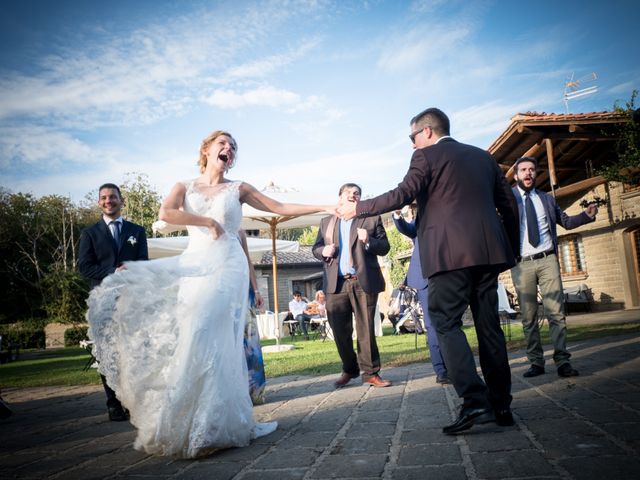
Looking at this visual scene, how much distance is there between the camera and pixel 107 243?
4402mm

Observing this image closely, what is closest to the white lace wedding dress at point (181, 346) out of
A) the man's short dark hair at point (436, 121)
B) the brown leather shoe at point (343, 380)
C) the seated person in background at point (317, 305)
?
the man's short dark hair at point (436, 121)

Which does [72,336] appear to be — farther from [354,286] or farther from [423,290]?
[423,290]

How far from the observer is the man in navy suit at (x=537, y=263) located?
4.33 meters

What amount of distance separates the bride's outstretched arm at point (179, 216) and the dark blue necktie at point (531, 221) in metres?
3.12

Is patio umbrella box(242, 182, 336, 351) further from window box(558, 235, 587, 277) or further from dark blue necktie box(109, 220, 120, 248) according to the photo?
window box(558, 235, 587, 277)

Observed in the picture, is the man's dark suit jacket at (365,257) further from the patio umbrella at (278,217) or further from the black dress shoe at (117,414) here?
the patio umbrella at (278,217)

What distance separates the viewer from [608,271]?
1340cm

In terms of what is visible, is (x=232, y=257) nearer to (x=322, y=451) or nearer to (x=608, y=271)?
(x=322, y=451)

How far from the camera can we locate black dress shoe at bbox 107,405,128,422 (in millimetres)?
4082

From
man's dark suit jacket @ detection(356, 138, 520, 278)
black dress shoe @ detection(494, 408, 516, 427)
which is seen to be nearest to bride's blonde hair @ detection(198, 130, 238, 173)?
man's dark suit jacket @ detection(356, 138, 520, 278)

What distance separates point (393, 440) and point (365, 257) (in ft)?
7.91

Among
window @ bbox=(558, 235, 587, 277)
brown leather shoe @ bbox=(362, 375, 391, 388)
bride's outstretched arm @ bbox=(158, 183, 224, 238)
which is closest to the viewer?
bride's outstretched arm @ bbox=(158, 183, 224, 238)

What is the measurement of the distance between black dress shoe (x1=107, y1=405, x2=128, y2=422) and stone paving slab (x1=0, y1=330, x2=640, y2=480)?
0.17m

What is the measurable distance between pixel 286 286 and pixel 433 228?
28189 millimetres
